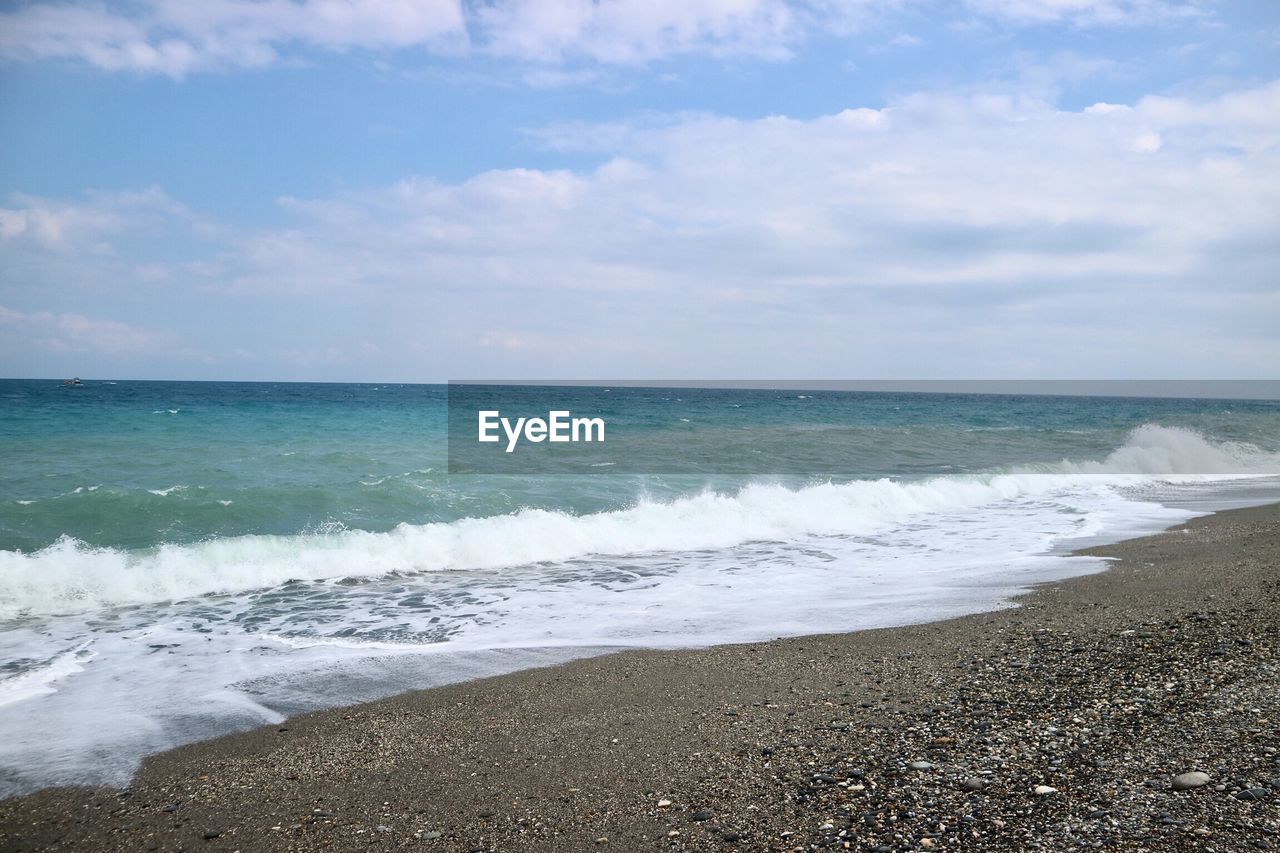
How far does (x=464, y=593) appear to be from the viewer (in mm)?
9570

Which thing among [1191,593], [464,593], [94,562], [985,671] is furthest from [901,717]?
[94,562]

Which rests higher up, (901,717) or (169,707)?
(901,717)

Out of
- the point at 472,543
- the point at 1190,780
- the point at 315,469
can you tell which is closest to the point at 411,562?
the point at 472,543

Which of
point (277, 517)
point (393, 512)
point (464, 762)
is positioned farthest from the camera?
point (393, 512)

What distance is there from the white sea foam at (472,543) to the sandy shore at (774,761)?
18.2 ft

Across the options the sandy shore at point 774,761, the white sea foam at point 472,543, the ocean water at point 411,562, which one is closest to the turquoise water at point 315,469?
the ocean water at point 411,562

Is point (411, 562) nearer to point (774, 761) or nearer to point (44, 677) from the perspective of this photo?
point (44, 677)

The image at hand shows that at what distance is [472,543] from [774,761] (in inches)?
331

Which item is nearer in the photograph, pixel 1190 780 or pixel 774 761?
pixel 1190 780

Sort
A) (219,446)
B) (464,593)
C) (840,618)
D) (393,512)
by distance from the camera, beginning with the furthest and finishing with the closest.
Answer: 1. (219,446)
2. (393,512)
3. (464,593)
4. (840,618)

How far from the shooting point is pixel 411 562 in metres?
11.3

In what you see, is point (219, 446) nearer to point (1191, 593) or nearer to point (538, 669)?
point (538, 669)

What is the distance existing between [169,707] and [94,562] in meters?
5.42

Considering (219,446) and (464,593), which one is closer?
(464,593)
